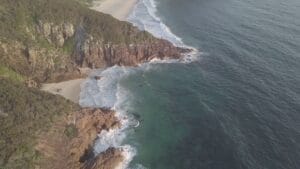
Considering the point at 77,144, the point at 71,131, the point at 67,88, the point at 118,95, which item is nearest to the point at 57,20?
the point at 67,88

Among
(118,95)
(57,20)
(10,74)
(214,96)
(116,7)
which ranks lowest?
(118,95)

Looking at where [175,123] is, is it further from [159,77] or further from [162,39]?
[162,39]

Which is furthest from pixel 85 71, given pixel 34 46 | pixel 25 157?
pixel 25 157

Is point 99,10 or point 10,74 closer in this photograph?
point 10,74

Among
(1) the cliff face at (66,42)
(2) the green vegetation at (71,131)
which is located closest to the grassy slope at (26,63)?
(1) the cliff face at (66,42)

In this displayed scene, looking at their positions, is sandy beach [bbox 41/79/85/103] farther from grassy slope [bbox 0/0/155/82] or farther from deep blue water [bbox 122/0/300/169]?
deep blue water [bbox 122/0/300/169]

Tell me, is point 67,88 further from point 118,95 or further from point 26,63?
point 118,95
